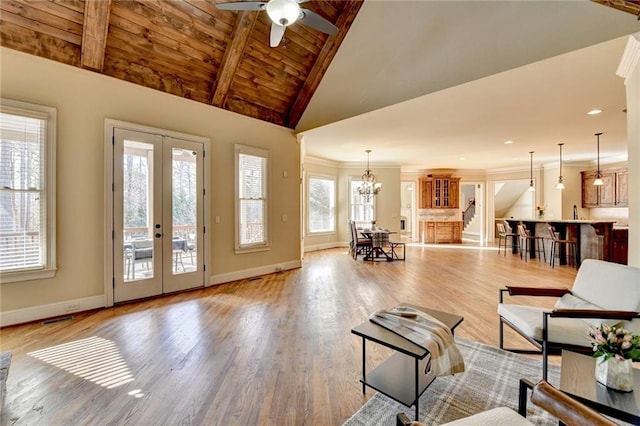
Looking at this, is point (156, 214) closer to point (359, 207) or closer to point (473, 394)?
point (473, 394)

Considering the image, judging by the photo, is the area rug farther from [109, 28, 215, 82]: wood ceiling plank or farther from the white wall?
[109, 28, 215, 82]: wood ceiling plank

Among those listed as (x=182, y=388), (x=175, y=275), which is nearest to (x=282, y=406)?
(x=182, y=388)

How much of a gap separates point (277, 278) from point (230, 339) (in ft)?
8.13

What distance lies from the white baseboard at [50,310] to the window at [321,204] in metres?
5.83

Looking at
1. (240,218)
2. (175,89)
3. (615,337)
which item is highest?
(175,89)

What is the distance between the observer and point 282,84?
5.29 m

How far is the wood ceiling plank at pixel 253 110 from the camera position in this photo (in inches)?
199

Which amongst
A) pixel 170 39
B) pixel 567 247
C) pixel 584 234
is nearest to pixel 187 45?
pixel 170 39

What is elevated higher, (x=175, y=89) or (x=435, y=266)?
(x=175, y=89)

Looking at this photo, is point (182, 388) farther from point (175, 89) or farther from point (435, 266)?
point (435, 266)

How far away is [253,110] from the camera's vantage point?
5.39 m

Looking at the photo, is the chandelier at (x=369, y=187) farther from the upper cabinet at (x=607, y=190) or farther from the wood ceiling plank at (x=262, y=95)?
the upper cabinet at (x=607, y=190)

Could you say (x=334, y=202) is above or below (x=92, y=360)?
above

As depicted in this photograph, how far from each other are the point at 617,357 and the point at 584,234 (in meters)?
6.65
